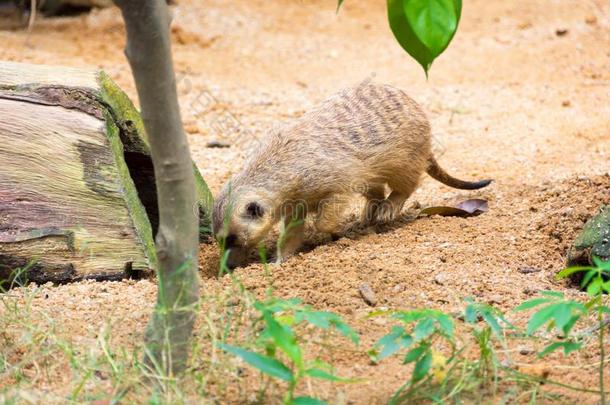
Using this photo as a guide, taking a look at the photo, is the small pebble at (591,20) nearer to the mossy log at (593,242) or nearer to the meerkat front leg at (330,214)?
the meerkat front leg at (330,214)

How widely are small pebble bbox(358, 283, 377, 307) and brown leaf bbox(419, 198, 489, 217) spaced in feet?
3.64

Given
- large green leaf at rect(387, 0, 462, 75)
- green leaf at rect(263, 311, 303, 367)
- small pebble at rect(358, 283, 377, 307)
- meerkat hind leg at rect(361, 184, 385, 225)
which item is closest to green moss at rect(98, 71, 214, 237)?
meerkat hind leg at rect(361, 184, 385, 225)

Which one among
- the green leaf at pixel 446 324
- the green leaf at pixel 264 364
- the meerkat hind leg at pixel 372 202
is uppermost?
the green leaf at pixel 264 364

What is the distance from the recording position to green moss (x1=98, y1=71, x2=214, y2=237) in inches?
→ 128

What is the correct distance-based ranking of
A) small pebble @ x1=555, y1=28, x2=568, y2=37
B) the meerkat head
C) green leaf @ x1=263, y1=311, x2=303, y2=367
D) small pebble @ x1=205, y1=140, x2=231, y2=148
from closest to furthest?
green leaf @ x1=263, y1=311, x2=303, y2=367 → the meerkat head → small pebble @ x1=205, y1=140, x2=231, y2=148 → small pebble @ x1=555, y1=28, x2=568, y2=37

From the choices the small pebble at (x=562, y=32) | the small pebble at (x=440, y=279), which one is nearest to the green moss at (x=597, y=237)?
the small pebble at (x=440, y=279)

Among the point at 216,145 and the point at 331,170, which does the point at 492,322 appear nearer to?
the point at 331,170

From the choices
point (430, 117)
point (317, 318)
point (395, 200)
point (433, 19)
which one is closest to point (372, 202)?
point (395, 200)

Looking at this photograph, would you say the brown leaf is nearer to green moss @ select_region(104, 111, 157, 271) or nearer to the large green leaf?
green moss @ select_region(104, 111, 157, 271)

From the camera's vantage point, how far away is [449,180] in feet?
13.6

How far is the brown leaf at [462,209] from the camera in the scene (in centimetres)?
383

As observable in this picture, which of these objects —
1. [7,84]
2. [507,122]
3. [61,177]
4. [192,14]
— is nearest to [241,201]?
[61,177]

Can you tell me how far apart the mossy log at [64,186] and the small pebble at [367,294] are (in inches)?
31.5

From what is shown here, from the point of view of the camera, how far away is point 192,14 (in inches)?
303
